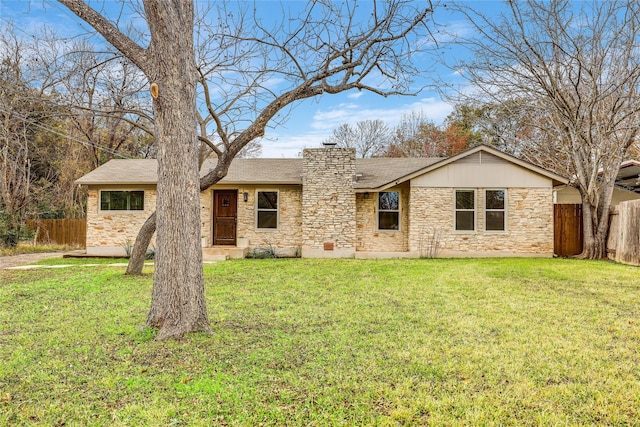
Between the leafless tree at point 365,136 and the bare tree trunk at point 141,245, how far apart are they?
2209 centimetres

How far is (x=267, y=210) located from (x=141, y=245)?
5915 mm

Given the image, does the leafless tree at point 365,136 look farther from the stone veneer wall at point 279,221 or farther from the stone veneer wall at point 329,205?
the stone veneer wall at point 329,205

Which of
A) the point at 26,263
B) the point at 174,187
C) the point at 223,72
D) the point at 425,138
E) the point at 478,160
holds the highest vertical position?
the point at 425,138

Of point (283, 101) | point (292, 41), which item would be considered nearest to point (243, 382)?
point (283, 101)

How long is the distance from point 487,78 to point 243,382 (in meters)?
13.9

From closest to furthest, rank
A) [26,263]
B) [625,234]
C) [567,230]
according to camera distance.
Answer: [625,234], [26,263], [567,230]

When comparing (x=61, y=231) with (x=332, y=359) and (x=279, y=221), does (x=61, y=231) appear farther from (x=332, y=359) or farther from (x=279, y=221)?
(x=332, y=359)

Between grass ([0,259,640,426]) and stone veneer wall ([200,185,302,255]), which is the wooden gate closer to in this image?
grass ([0,259,640,426])

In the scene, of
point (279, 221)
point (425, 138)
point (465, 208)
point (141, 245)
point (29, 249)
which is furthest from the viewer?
point (425, 138)

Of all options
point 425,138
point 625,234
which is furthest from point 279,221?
point 425,138

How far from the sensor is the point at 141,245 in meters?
9.55

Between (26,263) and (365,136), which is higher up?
(365,136)

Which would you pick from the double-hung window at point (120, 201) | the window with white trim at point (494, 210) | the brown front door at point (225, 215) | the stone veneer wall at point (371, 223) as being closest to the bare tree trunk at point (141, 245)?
the brown front door at point (225, 215)

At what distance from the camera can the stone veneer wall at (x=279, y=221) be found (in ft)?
48.4
